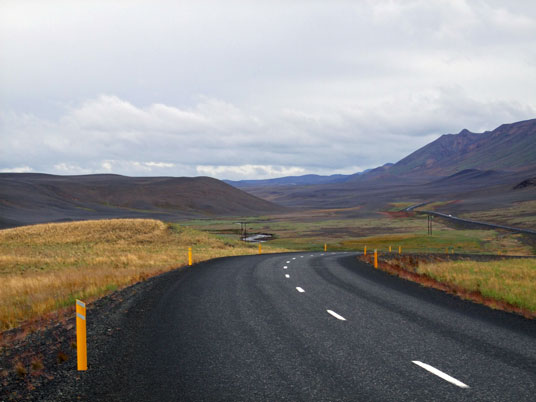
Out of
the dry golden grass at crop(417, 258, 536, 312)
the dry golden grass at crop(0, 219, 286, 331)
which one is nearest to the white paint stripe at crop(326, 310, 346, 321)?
the dry golden grass at crop(417, 258, 536, 312)

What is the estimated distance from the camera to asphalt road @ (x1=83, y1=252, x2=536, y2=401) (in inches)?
255

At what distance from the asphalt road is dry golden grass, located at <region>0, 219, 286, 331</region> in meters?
3.76

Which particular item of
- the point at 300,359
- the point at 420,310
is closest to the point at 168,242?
the point at 420,310

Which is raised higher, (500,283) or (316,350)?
(316,350)

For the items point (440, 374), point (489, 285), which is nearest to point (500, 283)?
point (489, 285)

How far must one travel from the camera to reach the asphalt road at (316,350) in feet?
21.2

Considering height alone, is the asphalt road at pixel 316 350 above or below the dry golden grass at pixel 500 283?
above

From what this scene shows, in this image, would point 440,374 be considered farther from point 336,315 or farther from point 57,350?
point 57,350

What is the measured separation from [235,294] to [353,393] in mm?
8871

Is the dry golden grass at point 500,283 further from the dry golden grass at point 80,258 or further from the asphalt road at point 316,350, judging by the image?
the dry golden grass at point 80,258

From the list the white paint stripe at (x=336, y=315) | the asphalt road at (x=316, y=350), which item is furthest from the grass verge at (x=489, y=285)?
the white paint stripe at (x=336, y=315)

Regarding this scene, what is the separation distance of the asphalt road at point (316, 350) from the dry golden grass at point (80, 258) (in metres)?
3.76

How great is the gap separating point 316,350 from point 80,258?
3058cm

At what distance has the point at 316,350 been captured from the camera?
331 inches
